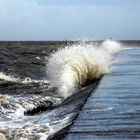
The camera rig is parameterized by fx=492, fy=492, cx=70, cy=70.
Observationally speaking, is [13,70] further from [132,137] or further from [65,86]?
[132,137]

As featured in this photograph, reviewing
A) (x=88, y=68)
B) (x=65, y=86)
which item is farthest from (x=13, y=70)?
A: (x=65, y=86)

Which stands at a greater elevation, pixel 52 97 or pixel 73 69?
pixel 73 69

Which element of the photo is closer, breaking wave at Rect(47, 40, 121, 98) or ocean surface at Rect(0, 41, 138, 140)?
ocean surface at Rect(0, 41, 138, 140)

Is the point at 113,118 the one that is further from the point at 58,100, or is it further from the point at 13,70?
the point at 13,70

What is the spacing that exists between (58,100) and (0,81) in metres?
9.19

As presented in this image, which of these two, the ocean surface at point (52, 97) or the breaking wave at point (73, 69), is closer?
the ocean surface at point (52, 97)

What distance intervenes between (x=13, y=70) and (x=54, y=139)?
2358cm

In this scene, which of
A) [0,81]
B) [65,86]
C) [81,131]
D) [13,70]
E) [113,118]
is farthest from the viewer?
[13,70]

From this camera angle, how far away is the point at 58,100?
14797mm

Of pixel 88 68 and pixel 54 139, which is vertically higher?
pixel 88 68

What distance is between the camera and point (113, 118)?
883 centimetres

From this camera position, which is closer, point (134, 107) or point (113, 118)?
point (113, 118)

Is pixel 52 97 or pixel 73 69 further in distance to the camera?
pixel 73 69

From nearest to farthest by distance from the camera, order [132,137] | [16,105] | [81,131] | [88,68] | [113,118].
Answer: [132,137]
[81,131]
[113,118]
[16,105]
[88,68]
